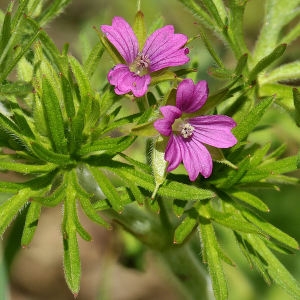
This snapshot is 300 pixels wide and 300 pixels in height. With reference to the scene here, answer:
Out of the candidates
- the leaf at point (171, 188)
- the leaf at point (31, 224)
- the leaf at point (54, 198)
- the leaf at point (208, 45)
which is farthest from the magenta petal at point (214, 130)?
the leaf at point (31, 224)

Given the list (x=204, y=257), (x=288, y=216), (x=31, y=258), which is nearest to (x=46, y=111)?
(x=204, y=257)

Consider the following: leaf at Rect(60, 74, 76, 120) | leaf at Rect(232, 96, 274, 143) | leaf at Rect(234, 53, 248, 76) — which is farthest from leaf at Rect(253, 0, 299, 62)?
leaf at Rect(60, 74, 76, 120)

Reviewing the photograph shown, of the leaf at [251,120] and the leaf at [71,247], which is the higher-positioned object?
the leaf at [251,120]

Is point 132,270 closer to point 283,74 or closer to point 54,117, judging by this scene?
point 283,74

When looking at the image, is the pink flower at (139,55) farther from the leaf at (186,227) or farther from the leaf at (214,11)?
the leaf at (186,227)

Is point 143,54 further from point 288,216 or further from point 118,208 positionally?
point 288,216

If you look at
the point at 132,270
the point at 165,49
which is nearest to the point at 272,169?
the point at 165,49
